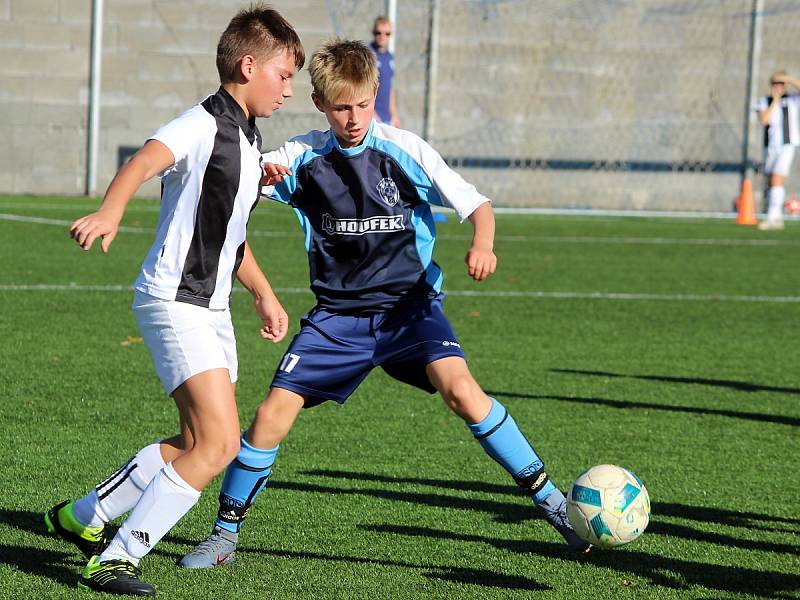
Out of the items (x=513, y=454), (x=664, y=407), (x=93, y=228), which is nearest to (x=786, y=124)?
(x=664, y=407)

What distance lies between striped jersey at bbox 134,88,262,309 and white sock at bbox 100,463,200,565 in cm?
50

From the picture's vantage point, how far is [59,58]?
739 inches

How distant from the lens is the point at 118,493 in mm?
3873

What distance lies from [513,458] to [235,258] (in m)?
1.09

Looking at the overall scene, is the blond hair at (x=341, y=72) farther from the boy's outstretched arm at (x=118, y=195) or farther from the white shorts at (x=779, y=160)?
the white shorts at (x=779, y=160)

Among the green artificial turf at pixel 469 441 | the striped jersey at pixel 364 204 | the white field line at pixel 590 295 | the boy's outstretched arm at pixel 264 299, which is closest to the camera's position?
the green artificial turf at pixel 469 441

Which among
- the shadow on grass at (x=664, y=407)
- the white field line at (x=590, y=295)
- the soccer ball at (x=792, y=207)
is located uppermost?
the shadow on grass at (x=664, y=407)

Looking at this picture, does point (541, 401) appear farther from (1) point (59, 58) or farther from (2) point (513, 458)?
(1) point (59, 58)

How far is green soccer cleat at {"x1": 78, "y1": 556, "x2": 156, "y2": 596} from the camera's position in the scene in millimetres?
3570

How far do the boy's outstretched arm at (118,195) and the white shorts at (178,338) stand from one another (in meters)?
0.31

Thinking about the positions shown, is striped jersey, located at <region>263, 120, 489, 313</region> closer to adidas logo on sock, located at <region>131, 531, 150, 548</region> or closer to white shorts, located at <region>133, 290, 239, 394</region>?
white shorts, located at <region>133, 290, 239, 394</region>

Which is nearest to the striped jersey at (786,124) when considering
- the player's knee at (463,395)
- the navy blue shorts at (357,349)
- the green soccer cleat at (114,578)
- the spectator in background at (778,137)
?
the spectator in background at (778,137)

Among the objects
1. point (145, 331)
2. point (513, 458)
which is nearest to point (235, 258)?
point (145, 331)

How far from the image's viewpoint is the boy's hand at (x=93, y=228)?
3.24m
